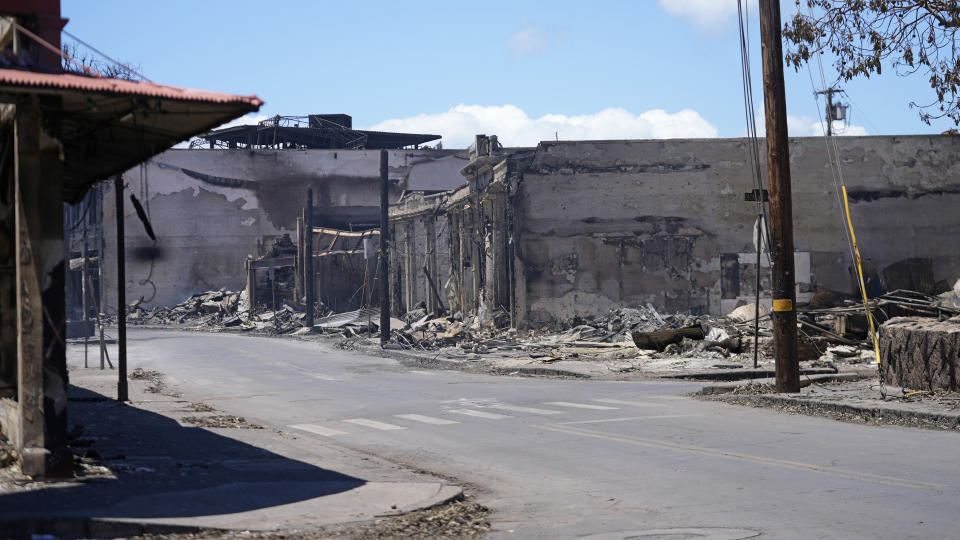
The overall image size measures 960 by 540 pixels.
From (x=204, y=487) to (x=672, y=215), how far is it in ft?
110

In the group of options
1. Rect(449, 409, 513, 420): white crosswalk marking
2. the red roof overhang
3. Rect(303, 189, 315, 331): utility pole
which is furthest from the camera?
Rect(303, 189, 315, 331): utility pole

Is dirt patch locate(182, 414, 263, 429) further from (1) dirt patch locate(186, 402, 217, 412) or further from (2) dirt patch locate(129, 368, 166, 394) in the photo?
(2) dirt patch locate(129, 368, 166, 394)

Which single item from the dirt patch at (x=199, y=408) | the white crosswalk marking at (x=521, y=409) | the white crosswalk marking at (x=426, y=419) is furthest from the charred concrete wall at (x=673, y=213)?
the white crosswalk marking at (x=426, y=419)

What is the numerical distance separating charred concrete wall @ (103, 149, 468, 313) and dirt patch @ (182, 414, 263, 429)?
5622 centimetres

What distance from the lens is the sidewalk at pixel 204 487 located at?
7.39 m

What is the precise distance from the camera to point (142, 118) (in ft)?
31.2

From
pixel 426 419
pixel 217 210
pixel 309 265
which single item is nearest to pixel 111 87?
pixel 426 419

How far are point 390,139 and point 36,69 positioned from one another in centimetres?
7437

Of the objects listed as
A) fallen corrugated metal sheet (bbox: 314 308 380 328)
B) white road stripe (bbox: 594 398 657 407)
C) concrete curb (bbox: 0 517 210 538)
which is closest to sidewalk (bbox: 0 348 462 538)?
concrete curb (bbox: 0 517 210 538)

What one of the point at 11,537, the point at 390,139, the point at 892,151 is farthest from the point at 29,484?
the point at 390,139

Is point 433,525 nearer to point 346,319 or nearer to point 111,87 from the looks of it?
point 111,87

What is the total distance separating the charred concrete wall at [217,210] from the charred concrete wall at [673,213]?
32.5m

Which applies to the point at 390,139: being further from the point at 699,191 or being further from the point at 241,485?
the point at 241,485

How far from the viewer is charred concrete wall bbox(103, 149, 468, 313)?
7044 centimetres
